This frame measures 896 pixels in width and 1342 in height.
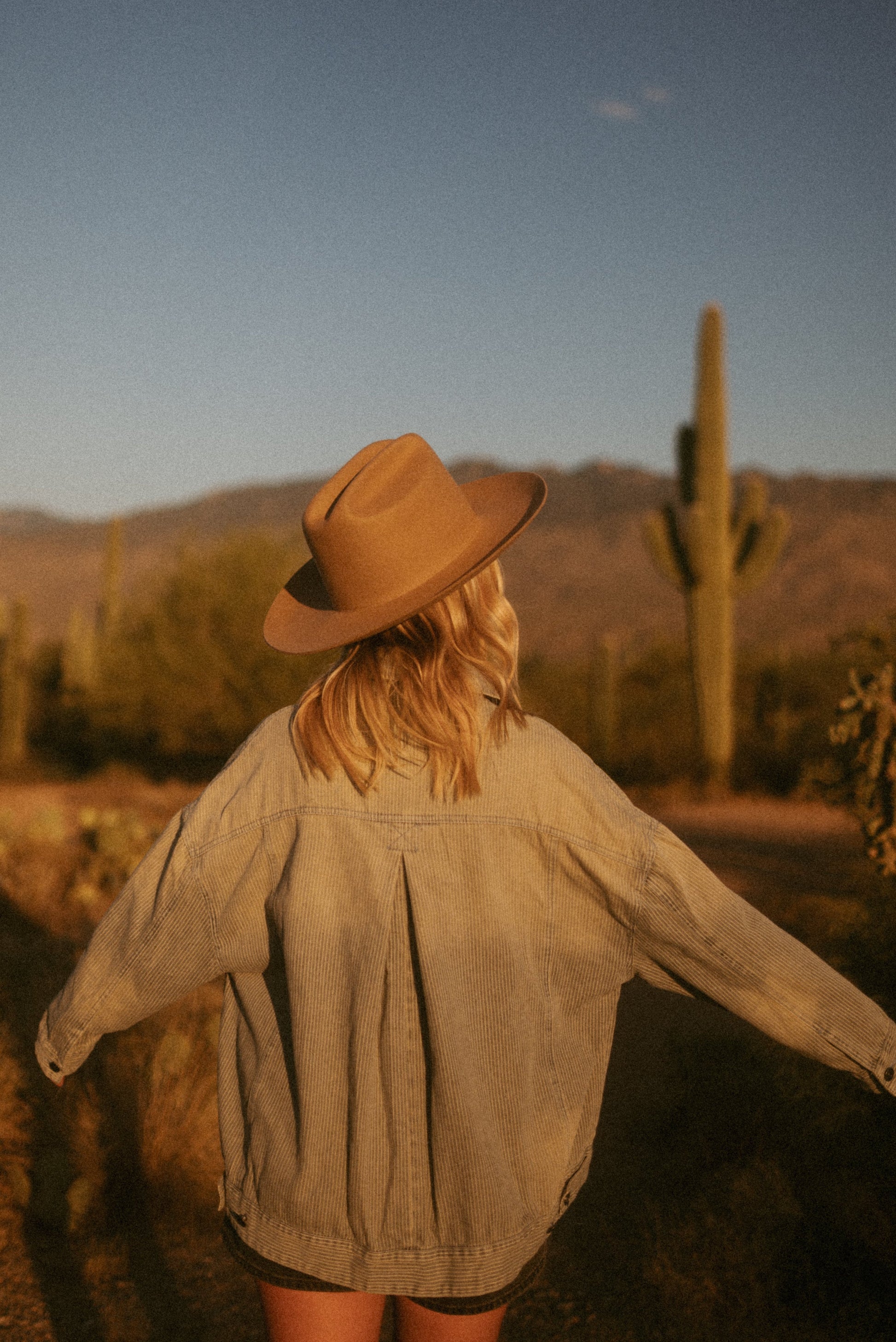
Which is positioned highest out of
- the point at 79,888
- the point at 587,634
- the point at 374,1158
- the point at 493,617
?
the point at 493,617

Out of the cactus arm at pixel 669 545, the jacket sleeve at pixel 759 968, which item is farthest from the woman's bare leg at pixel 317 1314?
the cactus arm at pixel 669 545

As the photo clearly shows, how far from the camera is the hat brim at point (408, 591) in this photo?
1.65 m

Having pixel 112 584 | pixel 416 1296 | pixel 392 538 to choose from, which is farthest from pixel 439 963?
pixel 112 584

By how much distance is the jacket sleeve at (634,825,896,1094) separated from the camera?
5.24 ft

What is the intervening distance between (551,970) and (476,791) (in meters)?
0.32

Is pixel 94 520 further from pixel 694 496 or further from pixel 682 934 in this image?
pixel 682 934

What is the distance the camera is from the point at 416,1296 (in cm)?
163

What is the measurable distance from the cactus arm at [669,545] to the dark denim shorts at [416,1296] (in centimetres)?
1232

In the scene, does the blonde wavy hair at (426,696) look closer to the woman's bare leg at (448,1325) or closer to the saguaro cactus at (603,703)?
the woman's bare leg at (448,1325)

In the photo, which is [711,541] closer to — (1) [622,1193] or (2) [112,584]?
(1) [622,1193]

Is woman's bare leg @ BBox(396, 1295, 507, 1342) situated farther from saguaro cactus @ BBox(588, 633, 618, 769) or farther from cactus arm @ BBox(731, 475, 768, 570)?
saguaro cactus @ BBox(588, 633, 618, 769)

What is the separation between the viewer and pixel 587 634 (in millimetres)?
53938

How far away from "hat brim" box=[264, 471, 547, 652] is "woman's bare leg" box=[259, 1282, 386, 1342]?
3.16 feet

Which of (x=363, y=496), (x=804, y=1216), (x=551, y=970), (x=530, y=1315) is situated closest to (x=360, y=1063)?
(x=551, y=970)
